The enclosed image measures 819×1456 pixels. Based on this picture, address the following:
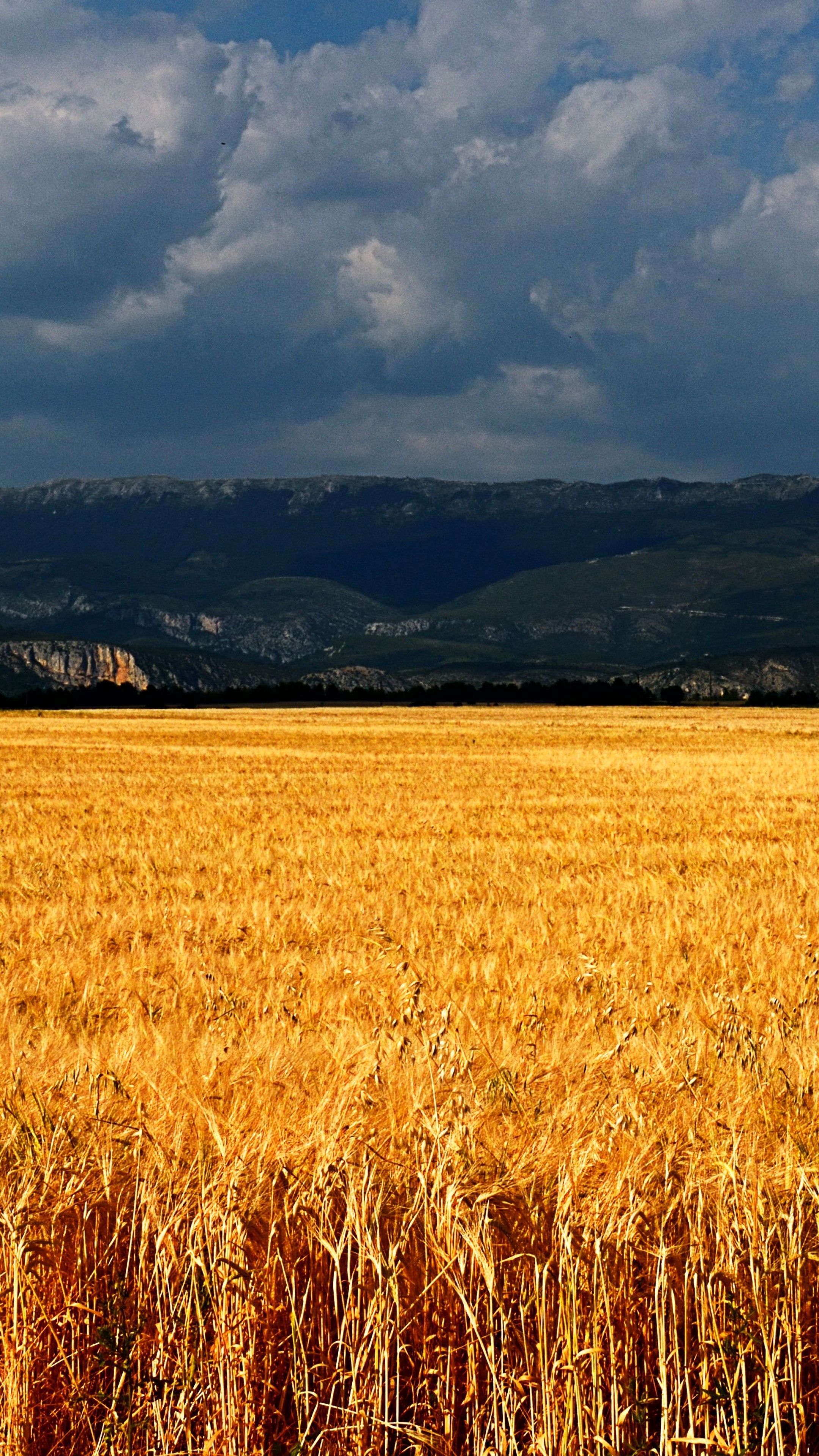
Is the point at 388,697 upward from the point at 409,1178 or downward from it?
upward

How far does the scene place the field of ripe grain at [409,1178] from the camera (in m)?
3.57

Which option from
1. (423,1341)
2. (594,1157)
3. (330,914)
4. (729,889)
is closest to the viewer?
(423,1341)

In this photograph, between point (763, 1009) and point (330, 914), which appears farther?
point (330, 914)

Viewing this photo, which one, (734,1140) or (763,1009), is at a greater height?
(734,1140)

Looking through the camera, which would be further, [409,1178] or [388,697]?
[388,697]

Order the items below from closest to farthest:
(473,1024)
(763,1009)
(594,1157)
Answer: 1. (594,1157)
2. (473,1024)
3. (763,1009)

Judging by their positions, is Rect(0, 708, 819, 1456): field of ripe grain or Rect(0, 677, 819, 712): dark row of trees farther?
Rect(0, 677, 819, 712): dark row of trees

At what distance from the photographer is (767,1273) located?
3.70 metres

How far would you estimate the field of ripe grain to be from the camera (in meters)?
3.57

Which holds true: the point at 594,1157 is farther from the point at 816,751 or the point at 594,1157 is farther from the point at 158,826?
the point at 816,751

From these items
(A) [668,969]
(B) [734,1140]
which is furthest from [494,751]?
(B) [734,1140]

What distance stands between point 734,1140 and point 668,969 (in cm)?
537

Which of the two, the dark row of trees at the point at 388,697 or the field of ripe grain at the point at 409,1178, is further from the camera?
the dark row of trees at the point at 388,697

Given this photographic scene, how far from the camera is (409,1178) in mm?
4766
